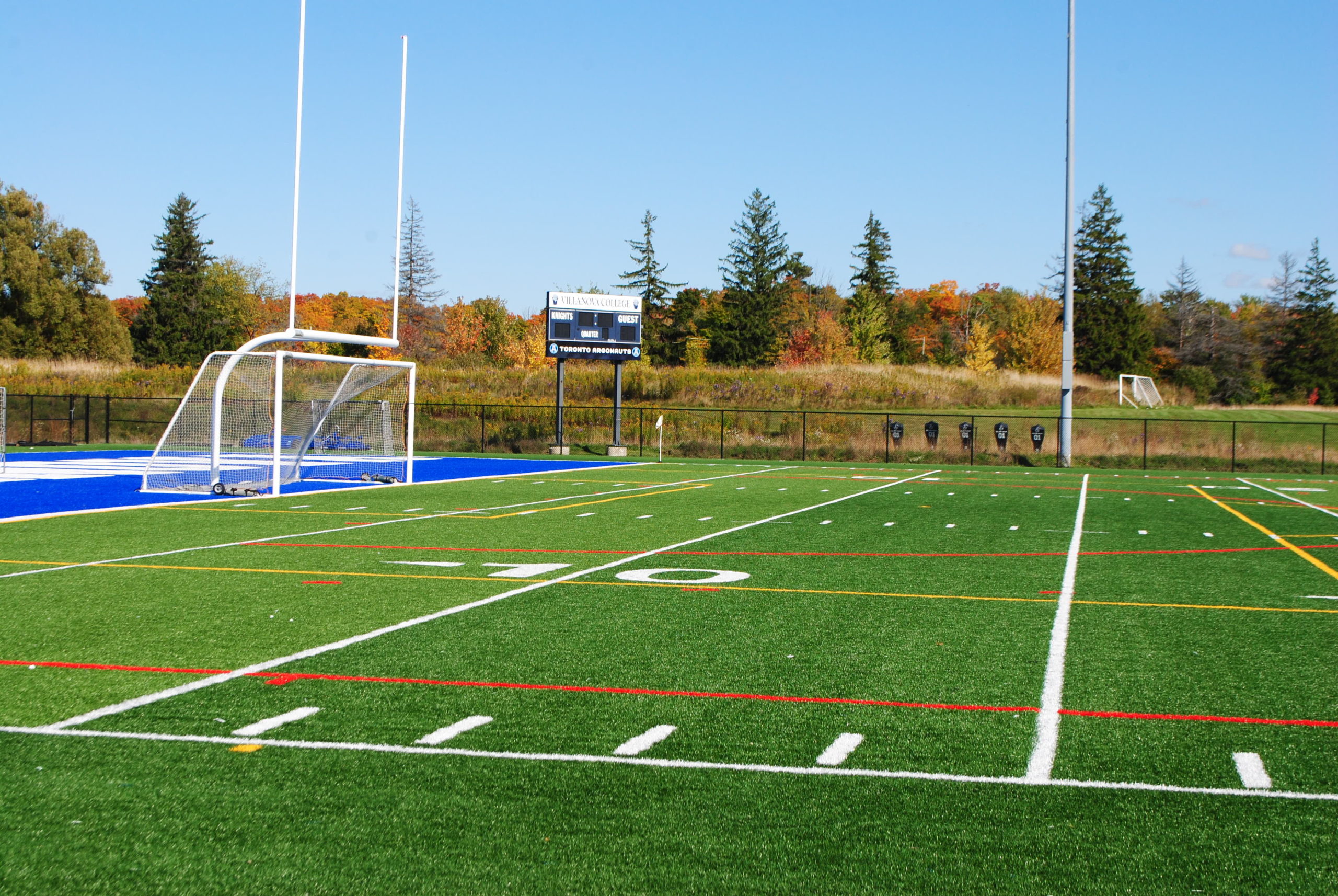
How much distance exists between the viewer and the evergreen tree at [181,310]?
7356cm

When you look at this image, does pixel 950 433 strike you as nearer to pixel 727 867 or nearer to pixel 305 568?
pixel 305 568

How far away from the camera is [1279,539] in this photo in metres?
14.5

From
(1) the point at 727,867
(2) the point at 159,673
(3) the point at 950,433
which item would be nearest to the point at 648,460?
(3) the point at 950,433

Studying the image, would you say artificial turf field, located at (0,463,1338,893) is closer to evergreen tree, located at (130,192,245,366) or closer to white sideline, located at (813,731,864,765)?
white sideline, located at (813,731,864,765)

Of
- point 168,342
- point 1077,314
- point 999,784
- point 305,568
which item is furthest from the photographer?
point 1077,314

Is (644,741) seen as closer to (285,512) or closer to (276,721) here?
(276,721)

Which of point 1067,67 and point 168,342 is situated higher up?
point 1067,67

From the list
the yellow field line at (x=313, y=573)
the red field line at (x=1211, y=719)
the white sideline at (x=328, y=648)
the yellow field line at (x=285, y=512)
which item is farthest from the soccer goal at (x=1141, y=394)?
the red field line at (x=1211, y=719)

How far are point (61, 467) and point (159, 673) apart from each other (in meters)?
23.7

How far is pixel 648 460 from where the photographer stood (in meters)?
37.7

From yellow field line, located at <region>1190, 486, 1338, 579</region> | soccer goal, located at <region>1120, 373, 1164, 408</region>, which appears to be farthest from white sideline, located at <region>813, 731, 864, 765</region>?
soccer goal, located at <region>1120, 373, 1164, 408</region>

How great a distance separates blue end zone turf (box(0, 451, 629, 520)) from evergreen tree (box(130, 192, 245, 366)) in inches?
1517

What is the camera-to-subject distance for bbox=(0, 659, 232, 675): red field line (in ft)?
21.1

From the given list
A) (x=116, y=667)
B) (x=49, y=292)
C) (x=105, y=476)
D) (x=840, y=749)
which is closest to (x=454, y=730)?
(x=840, y=749)
